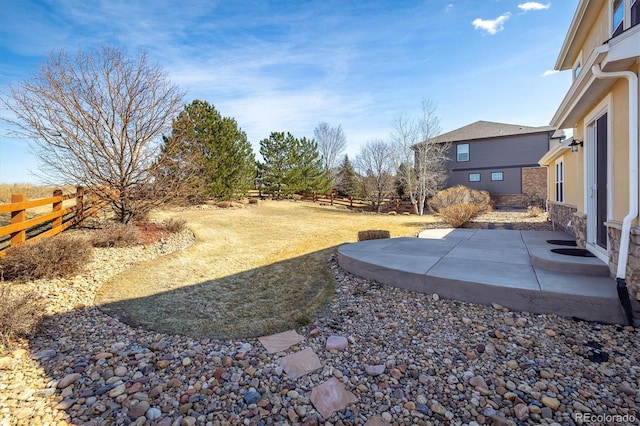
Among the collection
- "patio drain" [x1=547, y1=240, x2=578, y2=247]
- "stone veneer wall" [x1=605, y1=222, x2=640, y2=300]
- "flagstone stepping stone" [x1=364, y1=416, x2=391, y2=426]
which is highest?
"stone veneer wall" [x1=605, y1=222, x2=640, y2=300]

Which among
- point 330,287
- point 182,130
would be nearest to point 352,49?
point 182,130

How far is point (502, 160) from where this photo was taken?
803 inches

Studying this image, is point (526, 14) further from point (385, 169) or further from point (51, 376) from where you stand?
point (385, 169)

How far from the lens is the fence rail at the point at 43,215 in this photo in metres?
4.98

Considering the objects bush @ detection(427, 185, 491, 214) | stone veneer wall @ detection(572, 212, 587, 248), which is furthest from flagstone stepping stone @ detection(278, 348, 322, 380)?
bush @ detection(427, 185, 491, 214)

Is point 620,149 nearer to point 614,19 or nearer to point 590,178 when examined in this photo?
point 590,178

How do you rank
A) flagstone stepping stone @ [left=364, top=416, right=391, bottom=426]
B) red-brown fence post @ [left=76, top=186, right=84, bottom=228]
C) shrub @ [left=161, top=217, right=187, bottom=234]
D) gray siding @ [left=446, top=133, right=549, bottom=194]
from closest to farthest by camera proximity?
flagstone stepping stone @ [left=364, top=416, right=391, bottom=426]
red-brown fence post @ [left=76, top=186, right=84, bottom=228]
shrub @ [left=161, top=217, right=187, bottom=234]
gray siding @ [left=446, top=133, right=549, bottom=194]

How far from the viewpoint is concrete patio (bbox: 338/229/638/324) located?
288cm

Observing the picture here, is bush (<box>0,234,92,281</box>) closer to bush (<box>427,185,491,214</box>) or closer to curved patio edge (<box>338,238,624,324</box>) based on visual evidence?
curved patio edge (<box>338,238,624,324</box>)

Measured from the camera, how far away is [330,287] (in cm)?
426

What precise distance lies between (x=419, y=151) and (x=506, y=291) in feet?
55.6

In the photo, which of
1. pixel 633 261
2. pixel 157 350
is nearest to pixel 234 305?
pixel 157 350

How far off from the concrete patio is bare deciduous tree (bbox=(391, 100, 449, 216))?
13.2 meters

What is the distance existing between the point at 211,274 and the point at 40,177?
600 cm
